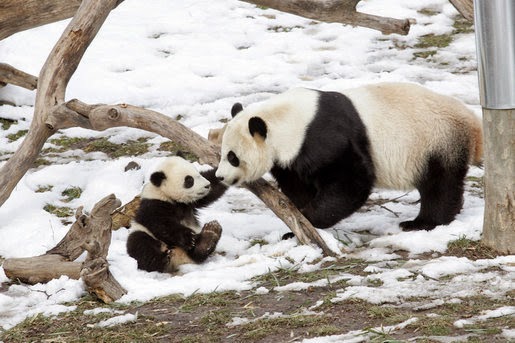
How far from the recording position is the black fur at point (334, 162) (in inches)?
227

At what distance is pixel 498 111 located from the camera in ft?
15.8

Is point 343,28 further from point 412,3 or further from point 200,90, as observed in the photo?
point 200,90

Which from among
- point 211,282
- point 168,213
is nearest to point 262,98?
point 168,213

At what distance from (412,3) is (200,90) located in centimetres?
369

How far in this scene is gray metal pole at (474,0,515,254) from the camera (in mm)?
4598

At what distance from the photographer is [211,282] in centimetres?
509

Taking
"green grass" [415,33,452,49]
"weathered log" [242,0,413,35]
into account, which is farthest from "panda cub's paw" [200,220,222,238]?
"green grass" [415,33,452,49]

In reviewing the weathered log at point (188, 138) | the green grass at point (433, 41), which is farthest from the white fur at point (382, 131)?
the green grass at point (433, 41)

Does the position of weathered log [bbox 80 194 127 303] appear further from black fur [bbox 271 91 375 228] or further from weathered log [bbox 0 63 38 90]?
weathered log [bbox 0 63 38 90]

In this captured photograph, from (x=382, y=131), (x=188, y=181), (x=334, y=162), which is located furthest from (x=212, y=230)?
(x=382, y=131)

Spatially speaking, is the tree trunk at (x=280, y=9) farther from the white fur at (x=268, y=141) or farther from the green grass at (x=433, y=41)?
the green grass at (x=433, y=41)

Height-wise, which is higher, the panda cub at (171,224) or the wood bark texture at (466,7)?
the wood bark texture at (466,7)

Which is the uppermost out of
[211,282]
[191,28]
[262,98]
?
[191,28]

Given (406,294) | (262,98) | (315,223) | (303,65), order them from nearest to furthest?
(406,294) → (315,223) → (262,98) → (303,65)
